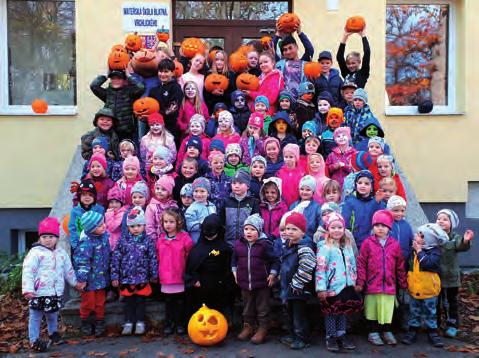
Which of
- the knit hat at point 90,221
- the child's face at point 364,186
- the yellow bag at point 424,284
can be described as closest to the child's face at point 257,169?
the child's face at point 364,186

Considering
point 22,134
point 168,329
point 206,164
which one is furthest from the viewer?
point 22,134

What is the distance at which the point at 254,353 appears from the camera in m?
5.05

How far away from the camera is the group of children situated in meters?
5.16

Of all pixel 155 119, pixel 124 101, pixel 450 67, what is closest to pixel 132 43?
pixel 124 101

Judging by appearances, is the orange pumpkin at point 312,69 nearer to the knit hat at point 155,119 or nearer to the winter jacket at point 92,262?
the knit hat at point 155,119

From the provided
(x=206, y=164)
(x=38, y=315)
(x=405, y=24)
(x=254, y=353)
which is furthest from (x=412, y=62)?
(x=38, y=315)

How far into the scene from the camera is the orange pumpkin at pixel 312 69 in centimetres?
745

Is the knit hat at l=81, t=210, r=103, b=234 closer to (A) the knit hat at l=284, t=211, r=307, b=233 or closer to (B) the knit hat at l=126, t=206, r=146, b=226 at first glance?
(B) the knit hat at l=126, t=206, r=146, b=226

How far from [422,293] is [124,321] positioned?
300 cm

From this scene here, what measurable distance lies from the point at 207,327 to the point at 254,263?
75cm

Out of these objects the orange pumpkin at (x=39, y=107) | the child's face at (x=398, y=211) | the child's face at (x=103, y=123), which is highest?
the orange pumpkin at (x=39, y=107)

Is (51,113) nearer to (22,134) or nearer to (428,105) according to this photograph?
(22,134)

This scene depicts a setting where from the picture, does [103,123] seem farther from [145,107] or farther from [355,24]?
[355,24]

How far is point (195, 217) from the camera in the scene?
5.70m
